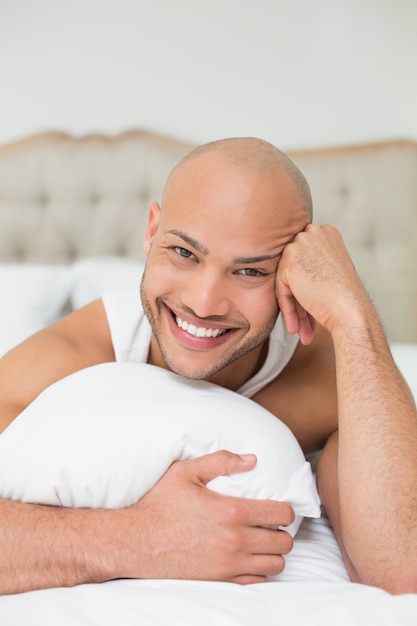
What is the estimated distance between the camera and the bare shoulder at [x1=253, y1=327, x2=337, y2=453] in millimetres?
1460

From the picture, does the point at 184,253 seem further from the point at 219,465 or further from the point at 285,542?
the point at 285,542

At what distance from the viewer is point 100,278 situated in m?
2.14

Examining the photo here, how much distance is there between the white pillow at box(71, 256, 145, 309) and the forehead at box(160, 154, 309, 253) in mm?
777

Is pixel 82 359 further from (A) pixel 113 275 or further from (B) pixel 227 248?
(A) pixel 113 275

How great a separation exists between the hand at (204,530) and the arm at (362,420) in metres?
0.13

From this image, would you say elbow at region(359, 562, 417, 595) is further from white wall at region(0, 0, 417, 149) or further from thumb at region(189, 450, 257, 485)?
white wall at region(0, 0, 417, 149)

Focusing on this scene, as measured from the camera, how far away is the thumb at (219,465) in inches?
39.3

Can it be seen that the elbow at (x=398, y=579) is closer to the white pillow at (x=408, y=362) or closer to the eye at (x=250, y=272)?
the eye at (x=250, y=272)

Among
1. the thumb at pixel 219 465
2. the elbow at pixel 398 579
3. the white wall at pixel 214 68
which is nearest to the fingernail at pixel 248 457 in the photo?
the thumb at pixel 219 465

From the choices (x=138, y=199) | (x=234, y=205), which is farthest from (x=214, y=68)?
(x=234, y=205)

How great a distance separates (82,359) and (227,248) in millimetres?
423

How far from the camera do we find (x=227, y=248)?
48.9 inches

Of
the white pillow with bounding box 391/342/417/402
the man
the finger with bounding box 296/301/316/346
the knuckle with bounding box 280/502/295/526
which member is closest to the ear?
the man

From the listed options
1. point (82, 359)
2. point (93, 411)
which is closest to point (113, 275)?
point (82, 359)
